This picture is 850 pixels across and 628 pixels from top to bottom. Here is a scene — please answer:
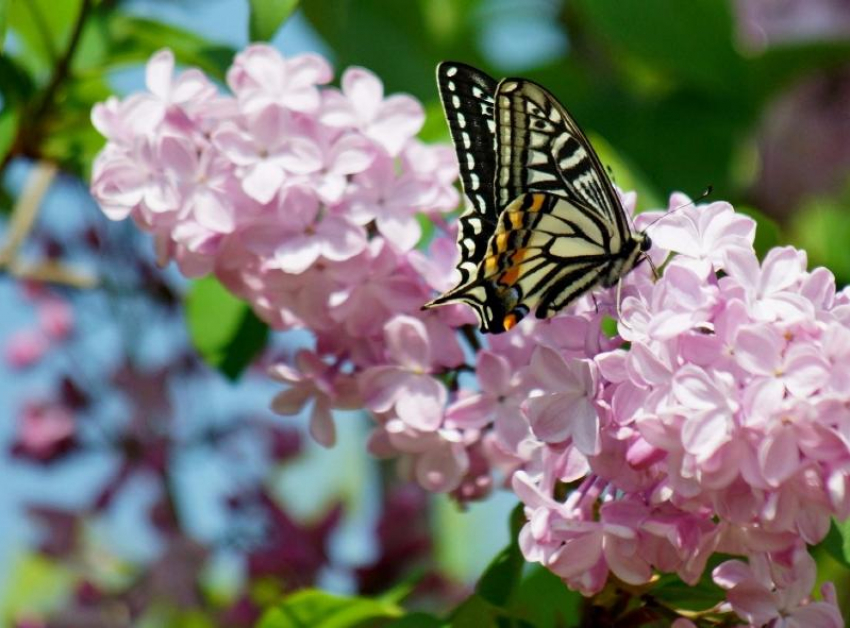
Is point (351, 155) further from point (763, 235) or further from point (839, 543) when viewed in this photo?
point (839, 543)

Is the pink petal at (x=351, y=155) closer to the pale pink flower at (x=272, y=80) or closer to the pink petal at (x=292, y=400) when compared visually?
the pale pink flower at (x=272, y=80)

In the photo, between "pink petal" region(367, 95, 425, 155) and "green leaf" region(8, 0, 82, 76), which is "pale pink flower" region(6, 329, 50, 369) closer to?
"green leaf" region(8, 0, 82, 76)

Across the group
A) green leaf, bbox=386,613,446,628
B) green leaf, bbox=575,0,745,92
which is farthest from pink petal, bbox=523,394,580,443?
green leaf, bbox=575,0,745,92

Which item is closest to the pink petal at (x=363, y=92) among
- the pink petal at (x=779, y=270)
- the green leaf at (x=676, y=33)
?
the pink petal at (x=779, y=270)

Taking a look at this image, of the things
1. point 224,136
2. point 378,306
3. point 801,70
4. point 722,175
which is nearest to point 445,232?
point 378,306

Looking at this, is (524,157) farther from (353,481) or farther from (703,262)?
(353,481)
